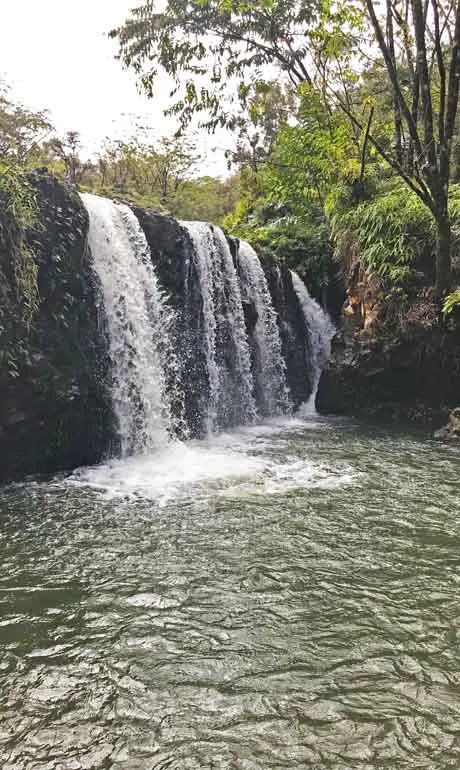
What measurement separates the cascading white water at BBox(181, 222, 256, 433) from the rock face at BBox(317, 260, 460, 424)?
2153mm

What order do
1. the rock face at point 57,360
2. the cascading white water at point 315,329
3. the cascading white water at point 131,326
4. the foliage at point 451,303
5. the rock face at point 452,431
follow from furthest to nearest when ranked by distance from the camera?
the cascading white water at point 315,329
the foliage at point 451,303
the rock face at point 452,431
the cascading white water at point 131,326
the rock face at point 57,360

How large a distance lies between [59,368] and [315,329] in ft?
26.9

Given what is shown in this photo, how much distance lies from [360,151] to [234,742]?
1226cm

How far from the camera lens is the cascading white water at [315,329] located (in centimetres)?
1402

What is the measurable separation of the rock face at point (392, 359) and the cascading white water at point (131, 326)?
14.6 feet

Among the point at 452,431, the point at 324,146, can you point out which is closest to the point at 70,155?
the point at 324,146

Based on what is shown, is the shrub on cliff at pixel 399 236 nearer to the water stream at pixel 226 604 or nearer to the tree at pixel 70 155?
the water stream at pixel 226 604

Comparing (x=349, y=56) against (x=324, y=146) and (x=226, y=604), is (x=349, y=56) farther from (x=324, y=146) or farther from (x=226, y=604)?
(x=226, y=604)

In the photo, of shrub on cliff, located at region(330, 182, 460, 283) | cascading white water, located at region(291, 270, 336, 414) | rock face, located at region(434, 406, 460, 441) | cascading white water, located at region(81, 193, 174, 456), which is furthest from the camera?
cascading white water, located at region(291, 270, 336, 414)

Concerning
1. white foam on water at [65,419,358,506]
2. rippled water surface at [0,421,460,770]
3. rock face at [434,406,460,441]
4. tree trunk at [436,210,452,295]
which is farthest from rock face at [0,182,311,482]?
tree trunk at [436,210,452,295]

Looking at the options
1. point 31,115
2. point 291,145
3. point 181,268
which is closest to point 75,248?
point 181,268

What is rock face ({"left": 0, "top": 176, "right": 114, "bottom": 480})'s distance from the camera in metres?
7.30

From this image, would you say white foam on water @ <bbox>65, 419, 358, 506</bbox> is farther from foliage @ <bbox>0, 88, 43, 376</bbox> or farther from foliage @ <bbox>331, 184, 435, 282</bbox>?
foliage @ <bbox>331, 184, 435, 282</bbox>

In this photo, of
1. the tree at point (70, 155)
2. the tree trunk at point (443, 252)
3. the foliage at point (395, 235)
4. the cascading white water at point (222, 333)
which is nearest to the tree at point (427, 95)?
the tree trunk at point (443, 252)
